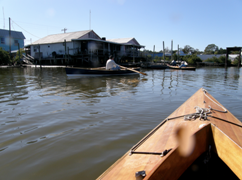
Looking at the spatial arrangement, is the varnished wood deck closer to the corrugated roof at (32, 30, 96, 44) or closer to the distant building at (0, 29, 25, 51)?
the corrugated roof at (32, 30, 96, 44)

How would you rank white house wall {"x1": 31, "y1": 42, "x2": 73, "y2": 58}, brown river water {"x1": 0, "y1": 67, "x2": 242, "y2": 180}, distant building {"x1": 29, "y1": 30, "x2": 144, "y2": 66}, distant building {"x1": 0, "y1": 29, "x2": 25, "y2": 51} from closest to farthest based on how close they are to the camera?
1. brown river water {"x1": 0, "y1": 67, "x2": 242, "y2": 180}
2. distant building {"x1": 29, "y1": 30, "x2": 144, "y2": 66}
3. white house wall {"x1": 31, "y1": 42, "x2": 73, "y2": 58}
4. distant building {"x1": 0, "y1": 29, "x2": 25, "y2": 51}

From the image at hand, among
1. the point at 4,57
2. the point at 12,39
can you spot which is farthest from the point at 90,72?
the point at 12,39

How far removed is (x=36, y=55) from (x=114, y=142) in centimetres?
3313

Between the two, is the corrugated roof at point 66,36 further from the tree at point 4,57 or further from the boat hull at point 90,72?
the boat hull at point 90,72

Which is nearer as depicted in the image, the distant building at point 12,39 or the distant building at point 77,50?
the distant building at point 77,50

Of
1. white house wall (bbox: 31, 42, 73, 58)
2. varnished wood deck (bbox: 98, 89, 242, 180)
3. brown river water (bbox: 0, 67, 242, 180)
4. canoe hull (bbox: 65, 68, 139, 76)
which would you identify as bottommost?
brown river water (bbox: 0, 67, 242, 180)

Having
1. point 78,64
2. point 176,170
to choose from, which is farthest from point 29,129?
point 78,64

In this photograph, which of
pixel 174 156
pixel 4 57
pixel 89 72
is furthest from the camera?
pixel 4 57

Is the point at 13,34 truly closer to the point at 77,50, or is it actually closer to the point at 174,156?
the point at 77,50

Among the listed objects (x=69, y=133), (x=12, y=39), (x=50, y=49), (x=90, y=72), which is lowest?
(x=69, y=133)

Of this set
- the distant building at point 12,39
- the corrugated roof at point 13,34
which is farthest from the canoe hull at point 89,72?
the corrugated roof at point 13,34

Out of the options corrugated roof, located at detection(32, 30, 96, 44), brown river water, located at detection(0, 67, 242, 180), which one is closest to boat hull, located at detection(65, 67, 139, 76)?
brown river water, located at detection(0, 67, 242, 180)

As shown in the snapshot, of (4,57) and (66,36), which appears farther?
(66,36)

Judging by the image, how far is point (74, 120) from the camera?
15.0 feet
